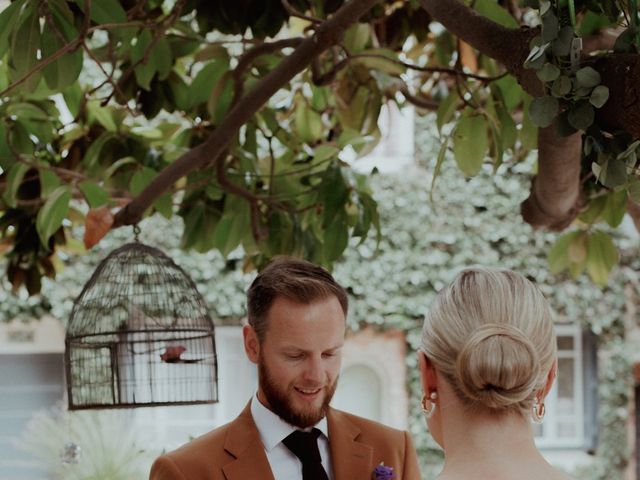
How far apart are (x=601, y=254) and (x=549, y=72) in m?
2.13

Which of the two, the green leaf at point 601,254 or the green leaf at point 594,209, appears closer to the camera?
the green leaf at point 594,209

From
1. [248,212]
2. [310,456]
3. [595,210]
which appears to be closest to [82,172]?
[248,212]

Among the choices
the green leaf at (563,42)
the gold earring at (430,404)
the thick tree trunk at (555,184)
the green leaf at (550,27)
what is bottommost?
the gold earring at (430,404)

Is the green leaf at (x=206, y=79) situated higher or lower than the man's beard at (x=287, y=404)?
higher

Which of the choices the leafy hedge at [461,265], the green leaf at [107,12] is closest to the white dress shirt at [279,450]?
the green leaf at [107,12]

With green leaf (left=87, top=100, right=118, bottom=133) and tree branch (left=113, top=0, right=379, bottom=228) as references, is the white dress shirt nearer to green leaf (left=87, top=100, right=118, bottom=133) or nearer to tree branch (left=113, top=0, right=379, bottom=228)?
tree branch (left=113, top=0, right=379, bottom=228)

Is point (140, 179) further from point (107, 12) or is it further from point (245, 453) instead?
point (245, 453)

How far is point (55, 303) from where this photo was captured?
33.6 ft

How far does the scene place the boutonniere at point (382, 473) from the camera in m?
2.04

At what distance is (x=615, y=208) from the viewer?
124 inches

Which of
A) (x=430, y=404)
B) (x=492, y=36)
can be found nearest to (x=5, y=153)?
(x=492, y=36)

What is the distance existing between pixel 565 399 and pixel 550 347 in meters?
9.92

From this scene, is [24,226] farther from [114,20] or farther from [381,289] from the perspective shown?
[381,289]

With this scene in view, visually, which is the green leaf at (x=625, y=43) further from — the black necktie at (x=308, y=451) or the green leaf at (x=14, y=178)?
the green leaf at (x=14, y=178)
